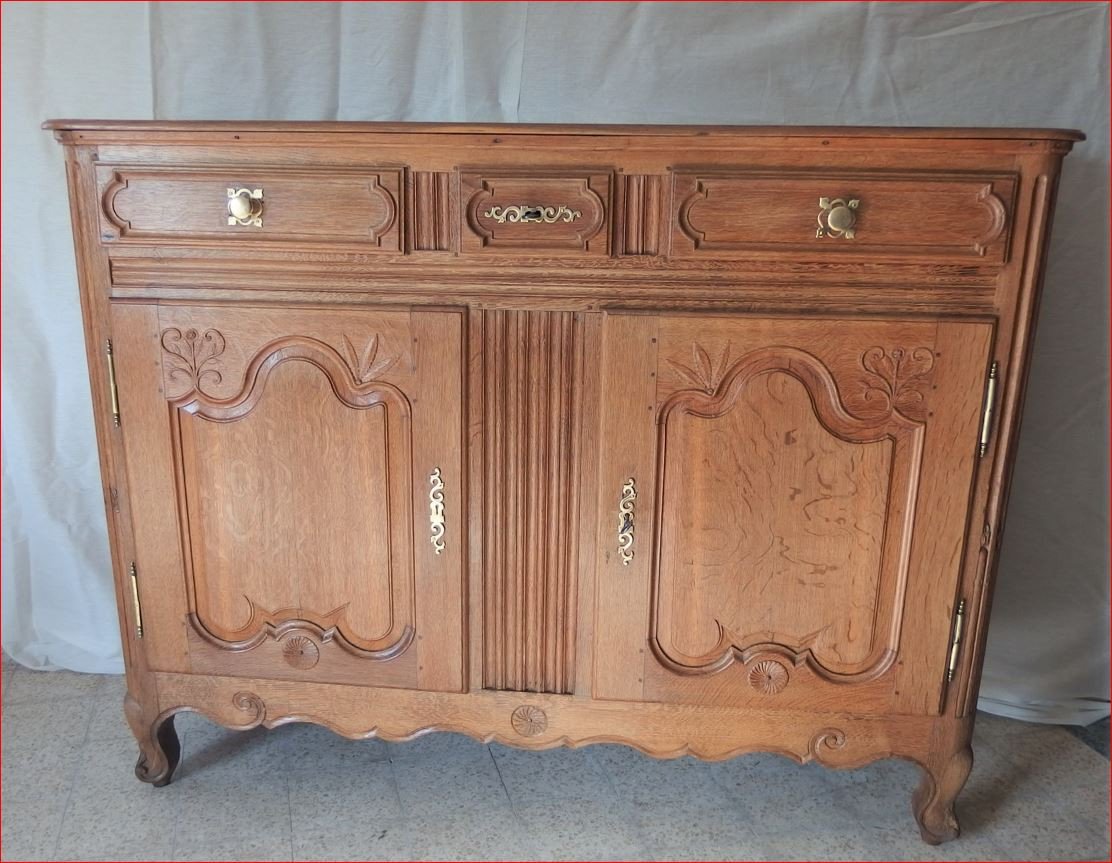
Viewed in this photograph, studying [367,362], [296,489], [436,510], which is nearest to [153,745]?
[296,489]

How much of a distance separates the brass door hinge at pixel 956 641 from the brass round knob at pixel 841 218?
1.90 feet

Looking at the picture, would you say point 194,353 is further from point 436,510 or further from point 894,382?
point 894,382

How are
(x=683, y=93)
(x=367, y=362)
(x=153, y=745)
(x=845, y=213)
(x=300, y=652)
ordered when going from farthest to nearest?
(x=683, y=93)
(x=153, y=745)
(x=300, y=652)
(x=367, y=362)
(x=845, y=213)

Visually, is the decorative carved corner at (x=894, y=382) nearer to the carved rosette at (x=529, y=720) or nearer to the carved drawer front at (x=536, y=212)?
the carved drawer front at (x=536, y=212)

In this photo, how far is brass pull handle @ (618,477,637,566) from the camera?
4.23 ft

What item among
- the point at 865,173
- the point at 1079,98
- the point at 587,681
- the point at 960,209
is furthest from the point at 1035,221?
the point at 587,681

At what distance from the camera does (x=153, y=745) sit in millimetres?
1507

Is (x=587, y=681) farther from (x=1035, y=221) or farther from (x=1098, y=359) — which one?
(x=1098, y=359)

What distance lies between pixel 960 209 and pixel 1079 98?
68 cm

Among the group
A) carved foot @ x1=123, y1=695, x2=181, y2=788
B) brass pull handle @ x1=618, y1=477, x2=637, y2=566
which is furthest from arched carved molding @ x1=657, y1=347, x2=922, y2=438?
carved foot @ x1=123, y1=695, x2=181, y2=788

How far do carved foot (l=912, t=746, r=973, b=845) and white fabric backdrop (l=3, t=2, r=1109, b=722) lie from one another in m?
0.49

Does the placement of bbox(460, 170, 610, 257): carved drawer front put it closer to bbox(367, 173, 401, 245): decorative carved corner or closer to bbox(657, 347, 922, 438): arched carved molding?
bbox(367, 173, 401, 245): decorative carved corner

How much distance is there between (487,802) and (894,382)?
38.0 inches

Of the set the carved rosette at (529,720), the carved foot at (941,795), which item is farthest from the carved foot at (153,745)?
the carved foot at (941,795)
